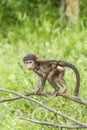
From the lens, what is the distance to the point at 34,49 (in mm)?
10297

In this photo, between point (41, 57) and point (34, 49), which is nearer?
point (41, 57)

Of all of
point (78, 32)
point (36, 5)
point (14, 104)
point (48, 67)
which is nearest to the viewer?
point (48, 67)

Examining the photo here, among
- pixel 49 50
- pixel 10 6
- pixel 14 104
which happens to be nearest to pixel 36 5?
pixel 10 6

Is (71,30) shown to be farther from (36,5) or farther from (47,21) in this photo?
(36,5)

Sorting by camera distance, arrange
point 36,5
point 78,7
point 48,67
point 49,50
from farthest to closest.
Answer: point 36,5, point 78,7, point 49,50, point 48,67

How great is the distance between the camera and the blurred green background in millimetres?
6168

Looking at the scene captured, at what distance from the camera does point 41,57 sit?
376 inches

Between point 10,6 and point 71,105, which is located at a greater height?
point 10,6

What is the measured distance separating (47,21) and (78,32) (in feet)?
3.03

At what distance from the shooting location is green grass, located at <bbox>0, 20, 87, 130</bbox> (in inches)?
241

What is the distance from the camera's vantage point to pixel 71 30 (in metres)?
11.4

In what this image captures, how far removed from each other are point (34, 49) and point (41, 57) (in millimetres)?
779

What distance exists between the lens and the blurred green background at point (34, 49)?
617cm

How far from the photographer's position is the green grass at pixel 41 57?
6109 millimetres
